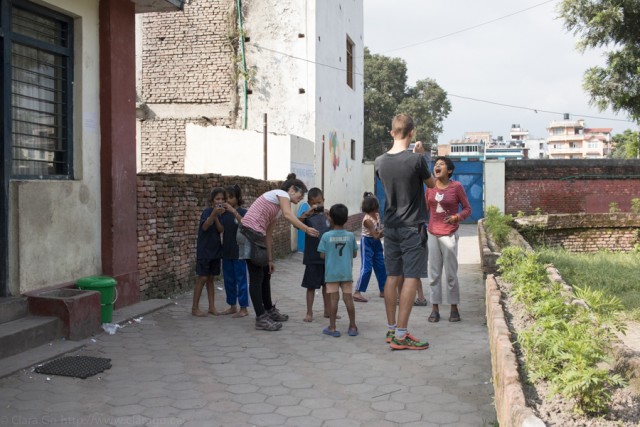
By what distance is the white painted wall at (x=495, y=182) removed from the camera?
24.3m

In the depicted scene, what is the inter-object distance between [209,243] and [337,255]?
1685 millimetres

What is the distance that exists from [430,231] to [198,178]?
12.3ft

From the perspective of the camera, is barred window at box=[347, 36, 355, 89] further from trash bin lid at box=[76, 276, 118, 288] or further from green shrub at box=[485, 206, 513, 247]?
trash bin lid at box=[76, 276, 118, 288]

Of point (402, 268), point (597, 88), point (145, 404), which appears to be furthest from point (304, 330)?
point (597, 88)

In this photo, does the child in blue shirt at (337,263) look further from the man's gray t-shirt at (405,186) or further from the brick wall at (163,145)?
the brick wall at (163,145)

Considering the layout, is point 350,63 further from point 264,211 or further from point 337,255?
point 337,255

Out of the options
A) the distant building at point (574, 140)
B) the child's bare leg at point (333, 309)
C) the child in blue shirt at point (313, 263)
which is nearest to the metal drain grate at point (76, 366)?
the child's bare leg at point (333, 309)

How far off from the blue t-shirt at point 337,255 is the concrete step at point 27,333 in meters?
2.59

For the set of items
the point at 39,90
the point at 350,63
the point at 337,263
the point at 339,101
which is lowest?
the point at 337,263

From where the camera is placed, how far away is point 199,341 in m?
6.15

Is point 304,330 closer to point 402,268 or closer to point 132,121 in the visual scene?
point 402,268

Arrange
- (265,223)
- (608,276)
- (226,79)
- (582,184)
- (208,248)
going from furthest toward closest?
(582,184), (226,79), (608,276), (208,248), (265,223)

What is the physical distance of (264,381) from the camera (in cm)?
489

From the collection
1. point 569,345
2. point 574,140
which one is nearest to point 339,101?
point 569,345
